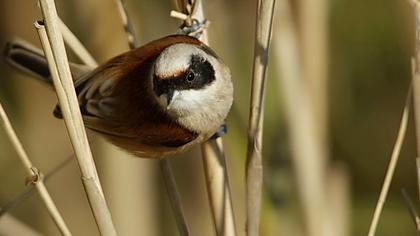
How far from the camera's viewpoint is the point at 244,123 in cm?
282

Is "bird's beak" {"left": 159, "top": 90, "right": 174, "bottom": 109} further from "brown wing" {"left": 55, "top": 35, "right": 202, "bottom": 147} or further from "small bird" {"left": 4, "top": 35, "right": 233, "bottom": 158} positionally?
"brown wing" {"left": 55, "top": 35, "right": 202, "bottom": 147}

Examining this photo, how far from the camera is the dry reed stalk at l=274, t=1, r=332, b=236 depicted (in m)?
2.73

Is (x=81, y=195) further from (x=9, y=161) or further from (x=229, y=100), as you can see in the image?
(x=229, y=100)

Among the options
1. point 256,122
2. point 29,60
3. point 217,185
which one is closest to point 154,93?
point 217,185

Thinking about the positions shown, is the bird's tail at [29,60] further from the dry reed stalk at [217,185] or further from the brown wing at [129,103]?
the dry reed stalk at [217,185]

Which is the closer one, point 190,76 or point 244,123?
point 190,76

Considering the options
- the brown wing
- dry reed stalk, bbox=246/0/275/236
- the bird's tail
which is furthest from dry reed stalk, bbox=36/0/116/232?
the bird's tail

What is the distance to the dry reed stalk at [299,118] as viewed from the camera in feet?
8.97

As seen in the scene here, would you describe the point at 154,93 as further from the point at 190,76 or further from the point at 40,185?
the point at 40,185

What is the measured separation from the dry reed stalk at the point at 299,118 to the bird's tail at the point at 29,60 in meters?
0.65

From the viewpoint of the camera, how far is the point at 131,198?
2.95 m

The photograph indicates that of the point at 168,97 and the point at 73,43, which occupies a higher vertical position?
the point at 73,43

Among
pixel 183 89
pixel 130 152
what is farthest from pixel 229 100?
pixel 130 152

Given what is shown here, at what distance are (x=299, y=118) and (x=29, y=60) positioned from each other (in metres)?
0.87
